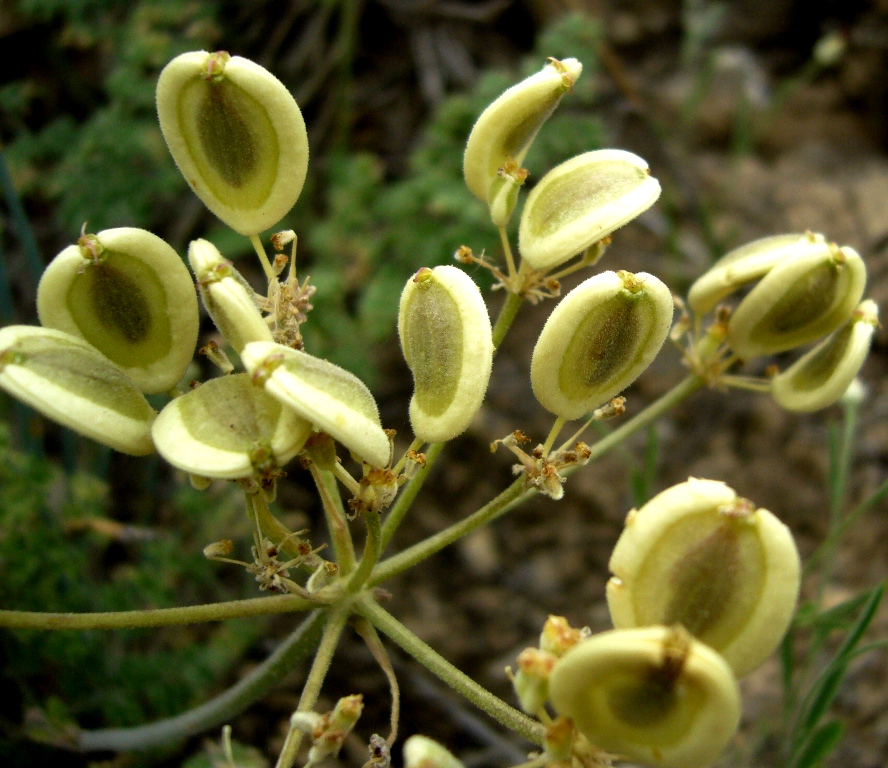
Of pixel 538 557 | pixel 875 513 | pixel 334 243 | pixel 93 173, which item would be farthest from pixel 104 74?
pixel 875 513

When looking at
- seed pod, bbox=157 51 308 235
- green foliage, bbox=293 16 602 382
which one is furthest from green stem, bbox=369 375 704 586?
green foliage, bbox=293 16 602 382

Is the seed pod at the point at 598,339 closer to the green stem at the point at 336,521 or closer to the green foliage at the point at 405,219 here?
the green stem at the point at 336,521

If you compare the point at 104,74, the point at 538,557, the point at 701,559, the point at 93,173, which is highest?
the point at 104,74

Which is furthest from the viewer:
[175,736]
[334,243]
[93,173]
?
[334,243]

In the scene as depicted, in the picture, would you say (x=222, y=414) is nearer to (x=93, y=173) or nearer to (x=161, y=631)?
(x=161, y=631)

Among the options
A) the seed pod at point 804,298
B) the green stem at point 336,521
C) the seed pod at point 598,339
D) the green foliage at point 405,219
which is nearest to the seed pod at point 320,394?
the green stem at point 336,521

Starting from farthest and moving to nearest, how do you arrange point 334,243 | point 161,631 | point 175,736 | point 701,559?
point 334,243
point 161,631
point 175,736
point 701,559

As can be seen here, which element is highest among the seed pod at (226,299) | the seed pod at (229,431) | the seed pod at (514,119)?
the seed pod at (514,119)
